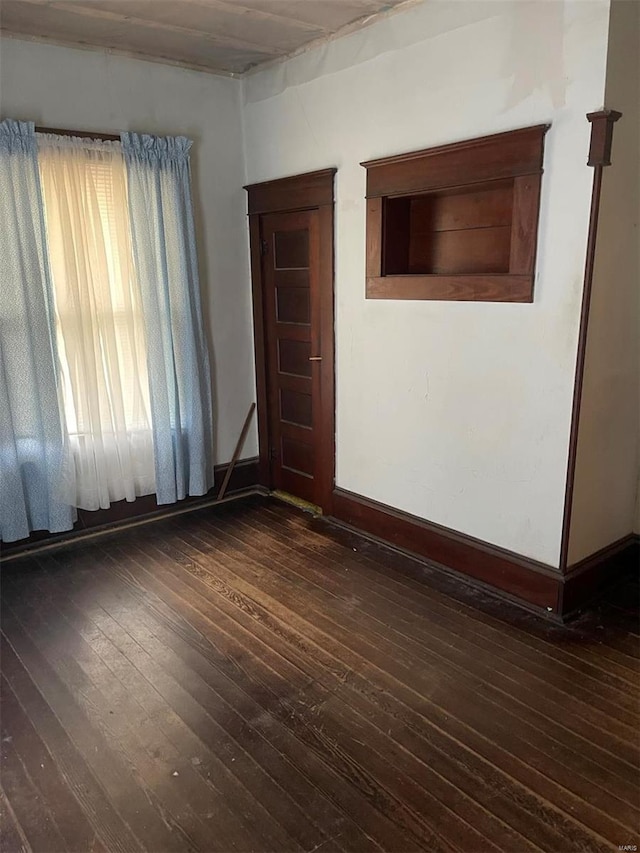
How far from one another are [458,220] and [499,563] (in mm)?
1723

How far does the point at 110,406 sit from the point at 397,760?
2574 mm

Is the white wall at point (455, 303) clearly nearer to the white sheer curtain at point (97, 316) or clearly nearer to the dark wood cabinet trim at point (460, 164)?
the dark wood cabinet trim at point (460, 164)

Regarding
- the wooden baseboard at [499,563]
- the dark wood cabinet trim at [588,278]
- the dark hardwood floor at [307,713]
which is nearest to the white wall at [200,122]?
the wooden baseboard at [499,563]

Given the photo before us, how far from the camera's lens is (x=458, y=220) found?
316cm

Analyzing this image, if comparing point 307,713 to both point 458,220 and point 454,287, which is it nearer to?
point 454,287

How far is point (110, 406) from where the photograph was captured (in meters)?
3.76

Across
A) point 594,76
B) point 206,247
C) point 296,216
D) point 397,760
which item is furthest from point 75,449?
point 594,76

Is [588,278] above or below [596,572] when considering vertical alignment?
above

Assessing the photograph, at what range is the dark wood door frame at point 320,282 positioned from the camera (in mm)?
3701

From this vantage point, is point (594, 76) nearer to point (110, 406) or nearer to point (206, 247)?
point (206, 247)

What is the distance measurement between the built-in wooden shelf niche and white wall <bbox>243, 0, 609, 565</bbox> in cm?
7

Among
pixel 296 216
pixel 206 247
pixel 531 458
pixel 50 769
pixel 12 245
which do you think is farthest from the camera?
pixel 206 247

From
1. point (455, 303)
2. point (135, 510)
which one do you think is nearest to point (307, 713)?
point (455, 303)

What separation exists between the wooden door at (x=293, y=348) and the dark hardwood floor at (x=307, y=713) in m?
0.98
